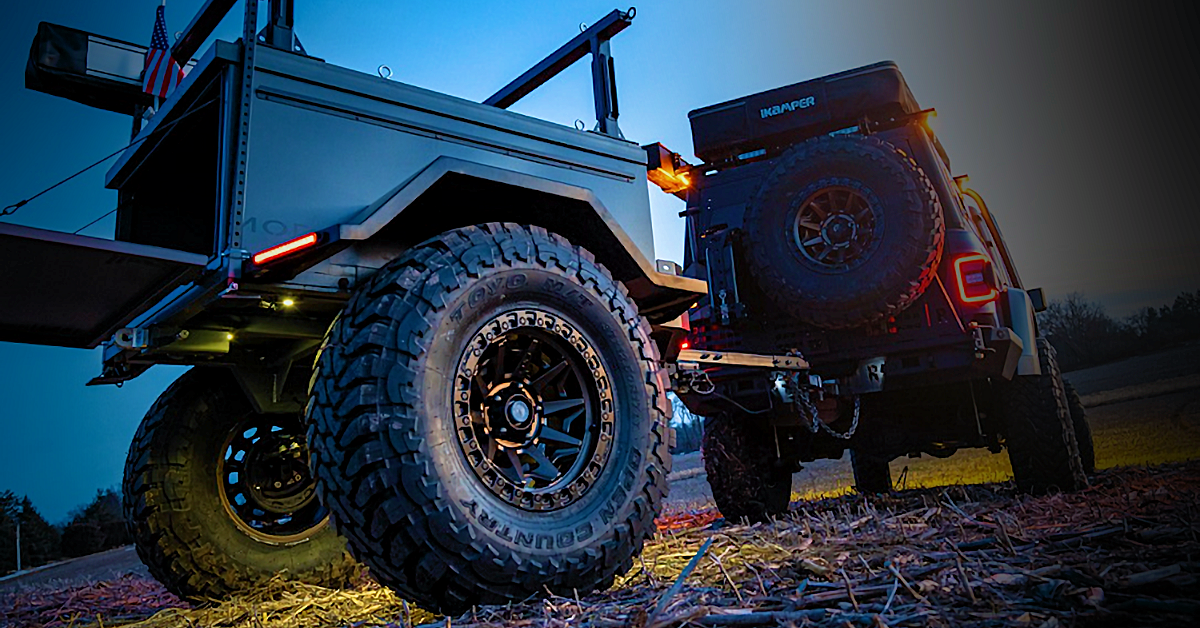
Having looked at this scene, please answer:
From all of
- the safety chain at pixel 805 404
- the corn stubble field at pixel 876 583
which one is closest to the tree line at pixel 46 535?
the corn stubble field at pixel 876 583

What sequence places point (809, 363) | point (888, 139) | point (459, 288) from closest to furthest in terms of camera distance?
1. point (459, 288)
2. point (809, 363)
3. point (888, 139)

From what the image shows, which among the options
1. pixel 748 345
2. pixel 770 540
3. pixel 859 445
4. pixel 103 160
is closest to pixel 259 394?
pixel 103 160

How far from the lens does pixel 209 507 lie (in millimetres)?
3547

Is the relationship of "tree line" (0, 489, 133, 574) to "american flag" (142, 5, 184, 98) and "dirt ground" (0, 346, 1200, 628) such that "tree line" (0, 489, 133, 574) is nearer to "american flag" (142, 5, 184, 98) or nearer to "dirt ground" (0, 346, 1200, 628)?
"dirt ground" (0, 346, 1200, 628)

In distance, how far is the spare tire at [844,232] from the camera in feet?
15.2

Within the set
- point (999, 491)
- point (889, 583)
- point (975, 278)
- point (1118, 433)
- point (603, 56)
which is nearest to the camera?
point (889, 583)

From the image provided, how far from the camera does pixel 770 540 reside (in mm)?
3541

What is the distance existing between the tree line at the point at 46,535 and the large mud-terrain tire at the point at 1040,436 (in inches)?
565

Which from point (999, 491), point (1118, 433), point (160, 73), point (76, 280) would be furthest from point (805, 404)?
point (1118, 433)

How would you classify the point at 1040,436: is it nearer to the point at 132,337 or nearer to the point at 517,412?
the point at 517,412

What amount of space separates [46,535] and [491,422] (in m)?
17.5

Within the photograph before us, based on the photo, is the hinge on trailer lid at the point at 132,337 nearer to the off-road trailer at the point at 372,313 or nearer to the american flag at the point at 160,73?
the off-road trailer at the point at 372,313

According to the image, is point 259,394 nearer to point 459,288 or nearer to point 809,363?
point 459,288

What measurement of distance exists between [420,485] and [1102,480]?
539 cm
